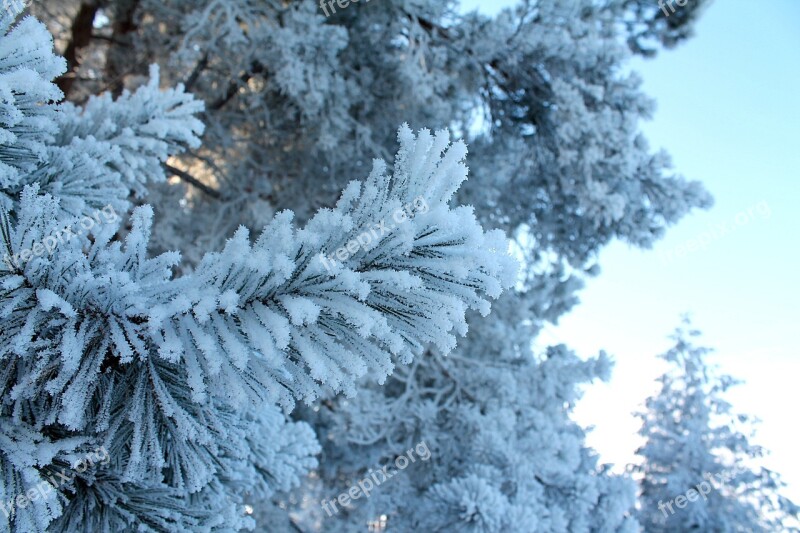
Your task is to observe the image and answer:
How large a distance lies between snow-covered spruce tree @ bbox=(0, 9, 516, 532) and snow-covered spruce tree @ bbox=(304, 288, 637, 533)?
12.0 feet

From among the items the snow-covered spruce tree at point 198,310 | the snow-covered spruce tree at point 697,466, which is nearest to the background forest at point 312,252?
the snow-covered spruce tree at point 198,310

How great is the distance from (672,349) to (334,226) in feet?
50.4

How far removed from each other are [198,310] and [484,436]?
4427 mm

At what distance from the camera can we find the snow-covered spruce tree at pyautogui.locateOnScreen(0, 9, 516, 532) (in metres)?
0.95

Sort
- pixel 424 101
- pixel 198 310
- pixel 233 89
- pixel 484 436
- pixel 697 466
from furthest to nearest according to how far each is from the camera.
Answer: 1. pixel 697 466
2. pixel 233 89
3. pixel 424 101
4. pixel 484 436
5. pixel 198 310

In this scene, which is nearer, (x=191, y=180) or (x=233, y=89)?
(x=191, y=180)

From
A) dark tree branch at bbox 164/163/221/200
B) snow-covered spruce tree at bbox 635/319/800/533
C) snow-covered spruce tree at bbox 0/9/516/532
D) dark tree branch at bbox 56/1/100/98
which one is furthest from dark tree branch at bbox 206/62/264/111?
snow-covered spruce tree at bbox 635/319/800/533

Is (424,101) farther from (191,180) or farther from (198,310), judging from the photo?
(198,310)

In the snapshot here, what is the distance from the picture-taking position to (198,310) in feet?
3.07

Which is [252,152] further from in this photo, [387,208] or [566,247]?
[387,208]

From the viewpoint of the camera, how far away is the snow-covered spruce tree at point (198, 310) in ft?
3.12

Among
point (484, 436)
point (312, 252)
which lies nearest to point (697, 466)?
point (484, 436)

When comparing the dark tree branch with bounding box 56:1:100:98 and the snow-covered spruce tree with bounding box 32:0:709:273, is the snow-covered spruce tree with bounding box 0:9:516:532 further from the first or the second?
the dark tree branch with bounding box 56:1:100:98

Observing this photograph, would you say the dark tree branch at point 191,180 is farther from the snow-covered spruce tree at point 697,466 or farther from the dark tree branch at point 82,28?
the snow-covered spruce tree at point 697,466
